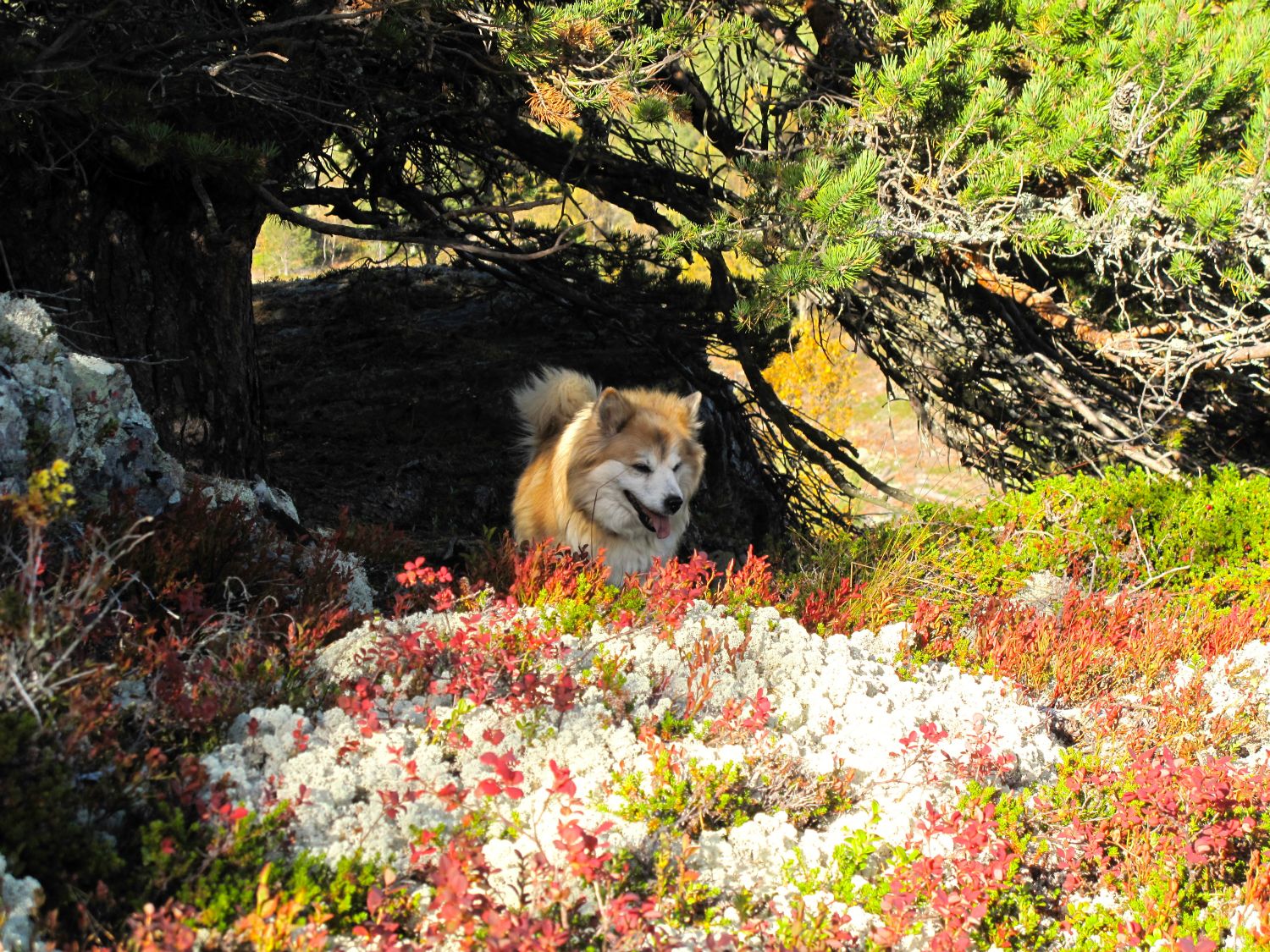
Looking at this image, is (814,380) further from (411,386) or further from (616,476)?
(616,476)

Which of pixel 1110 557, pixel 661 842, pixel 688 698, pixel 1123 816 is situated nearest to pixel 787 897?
pixel 661 842

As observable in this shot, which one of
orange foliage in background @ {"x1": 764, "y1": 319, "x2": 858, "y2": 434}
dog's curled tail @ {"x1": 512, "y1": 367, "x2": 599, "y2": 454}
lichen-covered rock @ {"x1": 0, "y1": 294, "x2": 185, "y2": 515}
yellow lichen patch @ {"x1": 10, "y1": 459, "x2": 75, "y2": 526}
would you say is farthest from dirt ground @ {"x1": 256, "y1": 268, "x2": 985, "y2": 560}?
orange foliage in background @ {"x1": 764, "y1": 319, "x2": 858, "y2": 434}

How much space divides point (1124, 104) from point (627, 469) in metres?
3.56

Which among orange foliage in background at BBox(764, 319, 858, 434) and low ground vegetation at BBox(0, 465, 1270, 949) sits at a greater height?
low ground vegetation at BBox(0, 465, 1270, 949)

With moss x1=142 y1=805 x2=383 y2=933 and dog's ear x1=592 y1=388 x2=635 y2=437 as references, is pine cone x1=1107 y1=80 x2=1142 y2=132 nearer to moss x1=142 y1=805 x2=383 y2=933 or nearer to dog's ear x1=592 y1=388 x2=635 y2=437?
dog's ear x1=592 y1=388 x2=635 y2=437

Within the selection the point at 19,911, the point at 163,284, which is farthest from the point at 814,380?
the point at 19,911

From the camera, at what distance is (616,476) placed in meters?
6.68

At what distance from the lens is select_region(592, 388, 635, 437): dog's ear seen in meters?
6.55

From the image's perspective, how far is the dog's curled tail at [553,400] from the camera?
7352 mm

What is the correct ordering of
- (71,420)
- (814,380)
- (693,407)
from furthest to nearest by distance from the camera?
(814,380) < (693,407) < (71,420)

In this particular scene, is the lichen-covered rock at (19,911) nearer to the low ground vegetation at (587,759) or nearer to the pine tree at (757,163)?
the low ground vegetation at (587,759)

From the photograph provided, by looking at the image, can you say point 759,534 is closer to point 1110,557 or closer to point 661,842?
point 1110,557

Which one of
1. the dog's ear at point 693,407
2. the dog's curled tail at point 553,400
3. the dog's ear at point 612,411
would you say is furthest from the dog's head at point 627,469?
the dog's curled tail at point 553,400

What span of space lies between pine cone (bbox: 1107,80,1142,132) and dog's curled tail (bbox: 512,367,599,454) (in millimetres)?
3737
